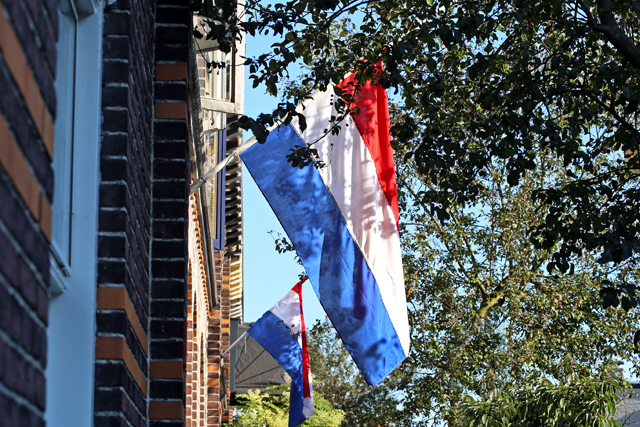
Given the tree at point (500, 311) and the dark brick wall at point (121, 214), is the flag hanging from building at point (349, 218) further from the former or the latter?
the tree at point (500, 311)

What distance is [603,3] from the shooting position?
7.22 m

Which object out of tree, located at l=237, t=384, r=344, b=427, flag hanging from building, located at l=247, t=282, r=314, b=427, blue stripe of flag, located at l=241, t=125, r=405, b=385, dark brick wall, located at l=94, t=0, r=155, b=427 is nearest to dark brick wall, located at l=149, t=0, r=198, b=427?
dark brick wall, located at l=94, t=0, r=155, b=427

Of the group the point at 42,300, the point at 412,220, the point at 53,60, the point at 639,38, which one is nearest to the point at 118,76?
the point at 53,60

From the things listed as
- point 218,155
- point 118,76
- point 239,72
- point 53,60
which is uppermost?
point 218,155

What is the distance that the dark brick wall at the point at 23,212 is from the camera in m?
1.34

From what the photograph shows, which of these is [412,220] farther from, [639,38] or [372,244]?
[372,244]

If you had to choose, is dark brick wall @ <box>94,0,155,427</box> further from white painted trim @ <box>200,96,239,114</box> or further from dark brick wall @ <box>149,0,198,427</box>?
white painted trim @ <box>200,96,239,114</box>

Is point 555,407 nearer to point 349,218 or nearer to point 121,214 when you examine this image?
point 349,218

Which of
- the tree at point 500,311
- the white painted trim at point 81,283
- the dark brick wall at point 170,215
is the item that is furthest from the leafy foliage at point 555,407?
the white painted trim at point 81,283

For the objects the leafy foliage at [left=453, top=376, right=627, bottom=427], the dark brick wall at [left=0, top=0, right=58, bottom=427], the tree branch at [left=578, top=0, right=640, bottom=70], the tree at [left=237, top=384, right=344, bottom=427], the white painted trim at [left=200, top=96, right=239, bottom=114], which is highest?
the white painted trim at [left=200, top=96, right=239, bottom=114]

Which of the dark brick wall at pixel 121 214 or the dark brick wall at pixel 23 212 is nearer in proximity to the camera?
the dark brick wall at pixel 23 212

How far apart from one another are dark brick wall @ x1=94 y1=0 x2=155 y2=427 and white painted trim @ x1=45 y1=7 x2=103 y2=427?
6 cm

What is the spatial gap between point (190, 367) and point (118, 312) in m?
8.56

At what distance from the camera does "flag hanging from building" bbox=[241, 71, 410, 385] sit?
6.12m
